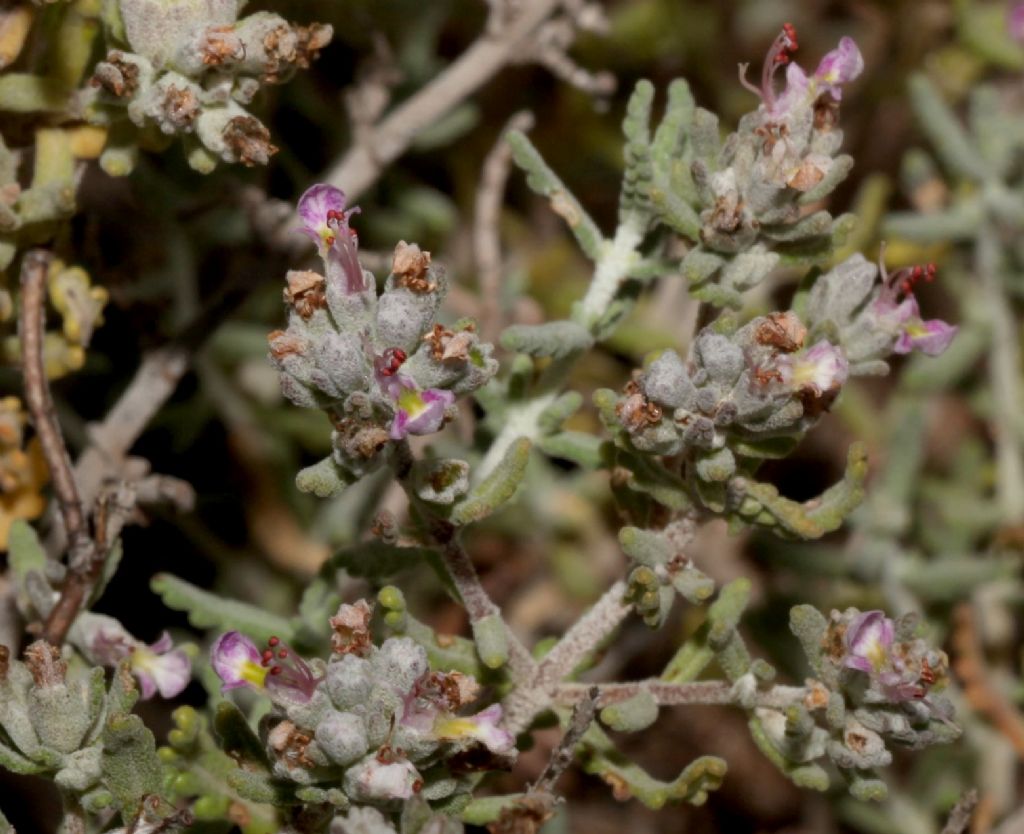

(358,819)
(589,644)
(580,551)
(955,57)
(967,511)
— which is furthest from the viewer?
(955,57)

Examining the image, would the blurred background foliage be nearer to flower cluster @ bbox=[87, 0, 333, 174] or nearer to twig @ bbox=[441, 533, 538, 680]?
flower cluster @ bbox=[87, 0, 333, 174]

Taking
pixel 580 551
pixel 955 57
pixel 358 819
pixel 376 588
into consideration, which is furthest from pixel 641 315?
pixel 358 819

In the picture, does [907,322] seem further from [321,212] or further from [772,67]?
[321,212]

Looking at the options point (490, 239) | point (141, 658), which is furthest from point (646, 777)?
point (490, 239)

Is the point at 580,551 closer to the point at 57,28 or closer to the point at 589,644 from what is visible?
the point at 589,644

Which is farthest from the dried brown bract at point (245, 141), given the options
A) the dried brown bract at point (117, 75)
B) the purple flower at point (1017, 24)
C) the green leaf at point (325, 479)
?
the purple flower at point (1017, 24)

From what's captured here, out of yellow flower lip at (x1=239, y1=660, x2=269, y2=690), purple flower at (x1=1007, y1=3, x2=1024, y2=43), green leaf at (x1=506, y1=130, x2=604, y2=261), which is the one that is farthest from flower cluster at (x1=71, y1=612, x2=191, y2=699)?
purple flower at (x1=1007, y1=3, x2=1024, y2=43)

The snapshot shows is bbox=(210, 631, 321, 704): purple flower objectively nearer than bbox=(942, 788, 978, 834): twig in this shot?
Yes
